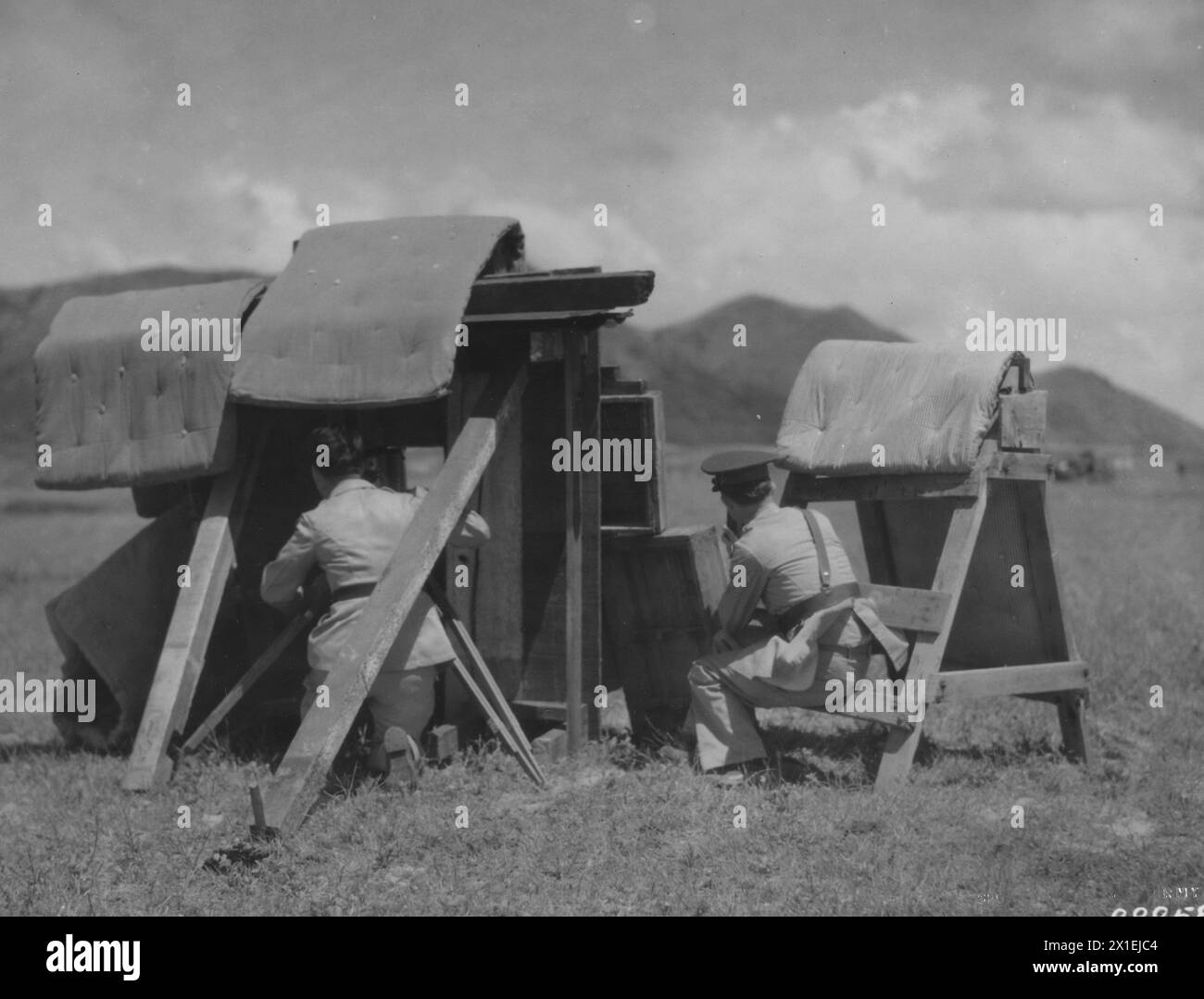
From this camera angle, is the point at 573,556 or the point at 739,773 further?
the point at 573,556

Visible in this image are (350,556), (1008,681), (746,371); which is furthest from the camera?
(746,371)

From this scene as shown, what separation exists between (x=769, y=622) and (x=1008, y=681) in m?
1.26

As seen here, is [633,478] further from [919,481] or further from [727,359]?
[727,359]

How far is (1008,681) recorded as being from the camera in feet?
22.3

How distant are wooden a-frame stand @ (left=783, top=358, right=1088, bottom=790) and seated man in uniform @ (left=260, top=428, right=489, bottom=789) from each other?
220cm

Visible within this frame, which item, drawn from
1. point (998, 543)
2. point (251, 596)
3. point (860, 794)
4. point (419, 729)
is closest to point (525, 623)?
point (419, 729)

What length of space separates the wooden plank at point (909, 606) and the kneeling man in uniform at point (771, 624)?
4.0 inches

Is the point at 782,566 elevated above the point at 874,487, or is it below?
below

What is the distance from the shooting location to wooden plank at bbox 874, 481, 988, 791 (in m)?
6.45

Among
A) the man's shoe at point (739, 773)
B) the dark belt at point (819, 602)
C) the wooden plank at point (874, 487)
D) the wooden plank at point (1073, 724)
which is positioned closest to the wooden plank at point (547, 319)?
the wooden plank at point (874, 487)

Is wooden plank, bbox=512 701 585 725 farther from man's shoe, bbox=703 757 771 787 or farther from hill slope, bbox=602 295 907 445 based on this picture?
hill slope, bbox=602 295 907 445

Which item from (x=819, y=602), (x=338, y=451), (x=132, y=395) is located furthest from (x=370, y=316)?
(x=819, y=602)

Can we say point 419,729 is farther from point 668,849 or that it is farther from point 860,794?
point 860,794

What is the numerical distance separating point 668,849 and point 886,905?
1.02 metres
